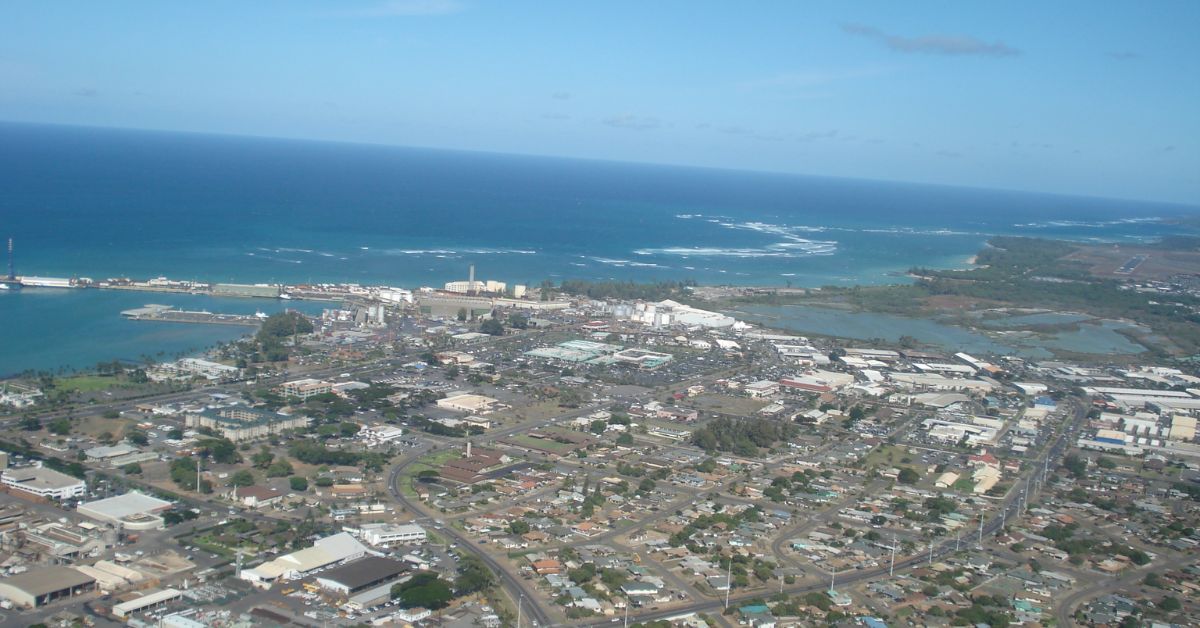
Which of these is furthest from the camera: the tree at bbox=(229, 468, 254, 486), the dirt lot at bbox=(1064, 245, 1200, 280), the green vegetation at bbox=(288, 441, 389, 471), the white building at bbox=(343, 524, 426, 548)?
the dirt lot at bbox=(1064, 245, 1200, 280)

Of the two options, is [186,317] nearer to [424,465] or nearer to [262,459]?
[262,459]

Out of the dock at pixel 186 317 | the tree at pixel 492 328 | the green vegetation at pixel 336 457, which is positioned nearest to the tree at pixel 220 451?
the green vegetation at pixel 336 457

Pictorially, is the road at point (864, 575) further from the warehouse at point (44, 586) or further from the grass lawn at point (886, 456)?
the warehouse at point (44, 586)

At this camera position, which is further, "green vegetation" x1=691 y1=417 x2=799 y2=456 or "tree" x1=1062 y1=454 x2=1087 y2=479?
"green vegetation" x1=691 y1=417 x2=799 y2=456

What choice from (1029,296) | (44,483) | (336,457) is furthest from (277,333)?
(1029,296)

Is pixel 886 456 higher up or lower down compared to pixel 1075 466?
lower down

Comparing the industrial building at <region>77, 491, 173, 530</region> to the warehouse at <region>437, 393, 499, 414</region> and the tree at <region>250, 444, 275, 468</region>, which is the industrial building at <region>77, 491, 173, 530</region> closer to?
the tree at <region>250, 444, 275, 468</region>

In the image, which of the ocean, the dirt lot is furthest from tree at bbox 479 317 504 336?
the dirt lot
